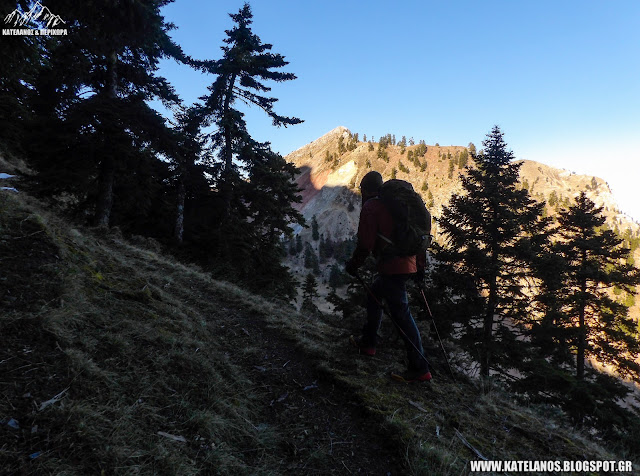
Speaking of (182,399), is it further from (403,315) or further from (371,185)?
(371,185)

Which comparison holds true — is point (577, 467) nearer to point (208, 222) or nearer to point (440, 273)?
point (440, 273)

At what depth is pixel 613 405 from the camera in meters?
12.3

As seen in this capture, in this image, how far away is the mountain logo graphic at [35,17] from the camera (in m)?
5.02

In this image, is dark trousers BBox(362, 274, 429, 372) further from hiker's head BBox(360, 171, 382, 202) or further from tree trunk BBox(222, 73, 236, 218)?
tree trunk BBox(222, 73, 236, 218)

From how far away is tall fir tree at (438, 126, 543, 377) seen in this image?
12398 mm

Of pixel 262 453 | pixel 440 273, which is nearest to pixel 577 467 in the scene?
pixel 262 453

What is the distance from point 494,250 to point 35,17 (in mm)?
15917

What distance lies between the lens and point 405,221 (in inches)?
159

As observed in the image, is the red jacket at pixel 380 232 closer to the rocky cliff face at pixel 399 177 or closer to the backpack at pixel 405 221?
the backpack at pixel 405 221

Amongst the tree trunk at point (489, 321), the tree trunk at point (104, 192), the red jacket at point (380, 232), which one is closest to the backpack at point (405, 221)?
the red jacket at point (380, 232)

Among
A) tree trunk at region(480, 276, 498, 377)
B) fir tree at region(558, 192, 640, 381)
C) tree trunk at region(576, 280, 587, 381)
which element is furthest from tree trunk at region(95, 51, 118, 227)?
tree trunk at region(576, 280, 587, 381)

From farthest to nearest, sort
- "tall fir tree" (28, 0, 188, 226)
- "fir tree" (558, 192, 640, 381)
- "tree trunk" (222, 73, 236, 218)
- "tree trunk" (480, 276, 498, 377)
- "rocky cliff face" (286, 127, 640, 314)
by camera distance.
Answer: "rocky cliff face" (286, 127, 640, 314) → "tree trunk" (222, 73, 236, 218) → "fir tree" (558, 192, 640, 381) → "tree trunk" (480, 276, 498, 377) → "tall fir tree" (28, 0, 188, 226)

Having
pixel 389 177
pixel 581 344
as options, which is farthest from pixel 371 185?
pixel 389 177

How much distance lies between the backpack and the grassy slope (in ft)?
6.09
